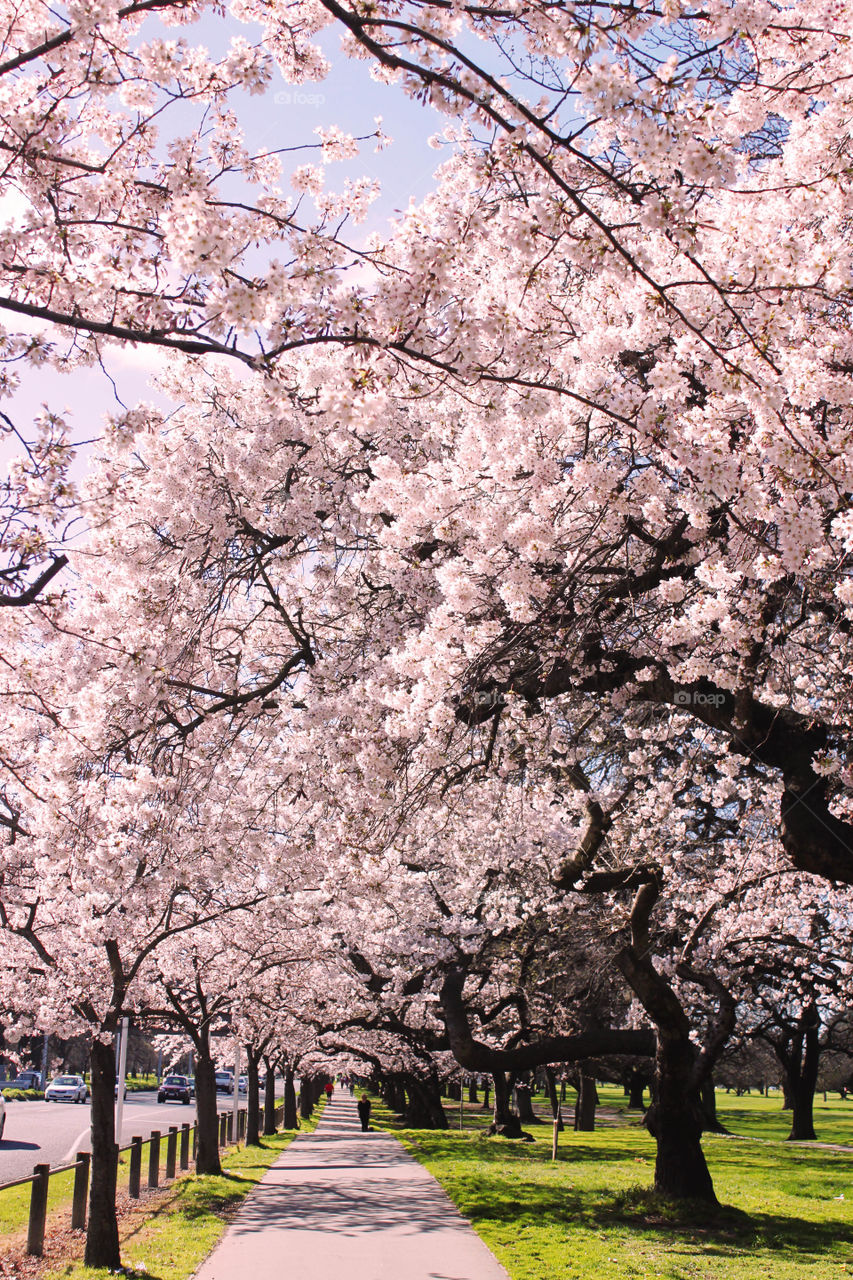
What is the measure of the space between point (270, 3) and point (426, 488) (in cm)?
279

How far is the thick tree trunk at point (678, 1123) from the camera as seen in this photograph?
12273 mm

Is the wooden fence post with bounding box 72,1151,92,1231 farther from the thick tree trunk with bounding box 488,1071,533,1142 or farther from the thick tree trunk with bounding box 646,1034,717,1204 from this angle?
the thick tree trunk with bounding box 488,1071,533,1142

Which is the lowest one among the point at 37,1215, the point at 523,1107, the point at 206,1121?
the point at 523,1107

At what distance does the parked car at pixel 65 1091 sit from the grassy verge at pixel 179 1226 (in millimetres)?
24008

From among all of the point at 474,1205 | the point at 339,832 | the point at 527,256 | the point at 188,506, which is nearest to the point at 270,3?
the point at 527,256

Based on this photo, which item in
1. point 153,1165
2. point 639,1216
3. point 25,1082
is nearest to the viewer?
point 639,1216

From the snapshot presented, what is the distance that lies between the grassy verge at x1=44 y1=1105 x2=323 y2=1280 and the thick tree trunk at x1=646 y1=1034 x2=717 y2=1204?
18.2 feet

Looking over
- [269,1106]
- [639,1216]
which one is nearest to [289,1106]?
[269,1106]

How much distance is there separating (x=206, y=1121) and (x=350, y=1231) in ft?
20.2

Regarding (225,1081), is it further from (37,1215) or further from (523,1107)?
(37,1215)

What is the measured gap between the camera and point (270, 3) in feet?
13.6

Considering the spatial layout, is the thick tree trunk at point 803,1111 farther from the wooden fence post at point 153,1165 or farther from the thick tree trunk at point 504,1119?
the wooden fence post at point 153,1165

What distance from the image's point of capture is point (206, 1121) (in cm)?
1603

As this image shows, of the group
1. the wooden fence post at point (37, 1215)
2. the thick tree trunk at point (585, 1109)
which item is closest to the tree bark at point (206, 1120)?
the wooden fence post at point (37, 1215)
